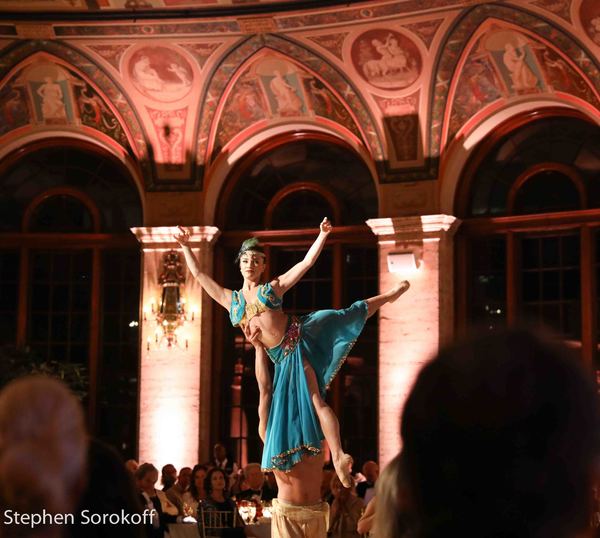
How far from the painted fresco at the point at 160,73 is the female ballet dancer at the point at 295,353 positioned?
6584 mm

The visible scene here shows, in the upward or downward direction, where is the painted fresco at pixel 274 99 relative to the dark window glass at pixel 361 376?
upward

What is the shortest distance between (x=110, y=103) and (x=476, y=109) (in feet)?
14.7

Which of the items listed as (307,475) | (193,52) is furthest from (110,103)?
(307,475)

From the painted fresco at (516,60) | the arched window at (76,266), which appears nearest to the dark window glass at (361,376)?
the painted fresco at (516,60)

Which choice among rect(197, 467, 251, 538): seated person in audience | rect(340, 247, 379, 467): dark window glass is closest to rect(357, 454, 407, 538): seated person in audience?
rect(197, 467, 251, 538): seated person in audience

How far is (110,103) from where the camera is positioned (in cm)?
1396

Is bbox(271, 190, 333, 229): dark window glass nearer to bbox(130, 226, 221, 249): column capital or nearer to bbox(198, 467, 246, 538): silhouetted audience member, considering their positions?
bbox(130, 226, 221, 249): column capital

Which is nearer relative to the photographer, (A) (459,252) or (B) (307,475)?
(B) (307,475)

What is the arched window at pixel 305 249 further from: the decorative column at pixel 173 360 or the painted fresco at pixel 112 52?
the painted fresco at pixel 112 52

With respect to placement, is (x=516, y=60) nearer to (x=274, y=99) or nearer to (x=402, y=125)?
(x=402, y=125)

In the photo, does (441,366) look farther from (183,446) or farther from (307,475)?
(183,446)

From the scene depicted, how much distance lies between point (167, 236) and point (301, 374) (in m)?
7.30

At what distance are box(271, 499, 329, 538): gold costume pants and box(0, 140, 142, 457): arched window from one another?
25.9 feet

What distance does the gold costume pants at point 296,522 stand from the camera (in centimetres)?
670
